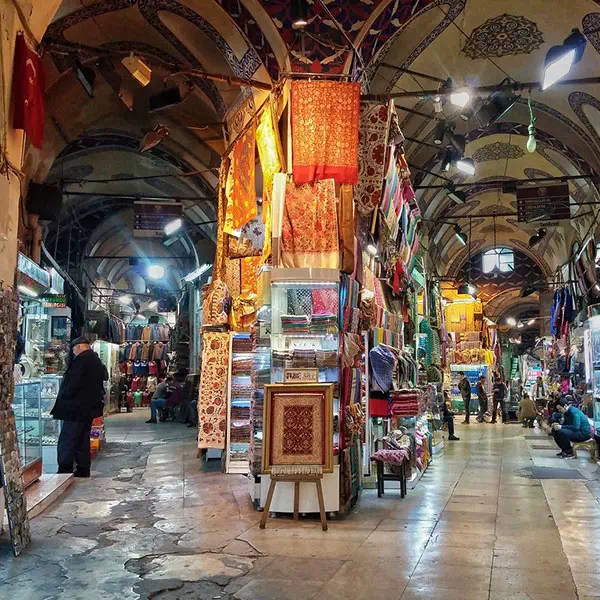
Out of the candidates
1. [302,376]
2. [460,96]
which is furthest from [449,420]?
[302,376]

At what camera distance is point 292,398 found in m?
5.20

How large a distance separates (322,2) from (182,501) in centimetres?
506

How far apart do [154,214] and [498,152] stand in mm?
7506

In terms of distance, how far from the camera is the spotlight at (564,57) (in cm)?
598

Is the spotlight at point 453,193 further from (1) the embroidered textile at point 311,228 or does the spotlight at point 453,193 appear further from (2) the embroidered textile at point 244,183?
(1) the embroidered textile at point 311,228

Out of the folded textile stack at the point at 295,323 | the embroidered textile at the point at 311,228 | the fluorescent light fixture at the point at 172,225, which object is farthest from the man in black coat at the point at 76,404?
the fluorescent light fixture at the point at 172,225

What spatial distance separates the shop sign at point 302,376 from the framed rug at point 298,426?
263 mm

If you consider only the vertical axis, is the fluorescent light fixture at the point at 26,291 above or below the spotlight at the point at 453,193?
below

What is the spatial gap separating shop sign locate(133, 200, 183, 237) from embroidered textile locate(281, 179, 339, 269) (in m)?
6.07

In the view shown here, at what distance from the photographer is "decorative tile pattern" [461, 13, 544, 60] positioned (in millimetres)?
8648

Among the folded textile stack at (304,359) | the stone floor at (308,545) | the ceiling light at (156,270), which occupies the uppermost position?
the ceiling light at (156,270)

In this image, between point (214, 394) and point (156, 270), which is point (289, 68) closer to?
point (214, 394)

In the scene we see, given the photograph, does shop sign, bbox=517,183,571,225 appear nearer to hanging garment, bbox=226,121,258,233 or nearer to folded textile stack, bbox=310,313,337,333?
hanging garment, bbox=226,121,258,233

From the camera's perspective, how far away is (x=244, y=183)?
6.96m
